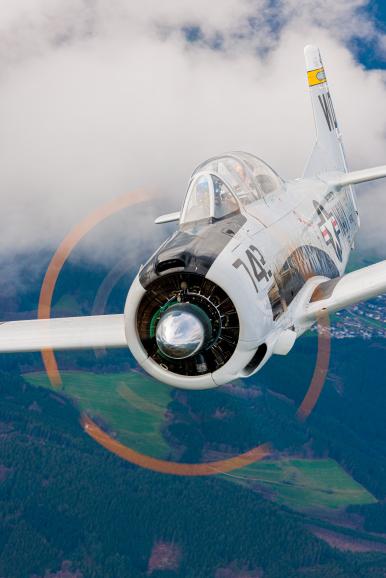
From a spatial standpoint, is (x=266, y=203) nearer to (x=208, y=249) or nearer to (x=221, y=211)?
(x=221, y=211)

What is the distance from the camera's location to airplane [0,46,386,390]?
49.7ft

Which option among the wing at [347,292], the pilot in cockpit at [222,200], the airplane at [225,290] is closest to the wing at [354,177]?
the airplane at [225,290]

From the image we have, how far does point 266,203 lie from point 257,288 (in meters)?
4.60

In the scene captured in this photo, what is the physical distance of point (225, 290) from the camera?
49.3 feet

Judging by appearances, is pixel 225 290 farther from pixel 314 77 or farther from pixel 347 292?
pixel 314 77

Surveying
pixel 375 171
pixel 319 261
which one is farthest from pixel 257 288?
pixel 375 171

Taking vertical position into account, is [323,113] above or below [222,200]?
below

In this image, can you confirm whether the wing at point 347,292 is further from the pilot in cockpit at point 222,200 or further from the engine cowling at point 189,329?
the engine cowling at point 189,329

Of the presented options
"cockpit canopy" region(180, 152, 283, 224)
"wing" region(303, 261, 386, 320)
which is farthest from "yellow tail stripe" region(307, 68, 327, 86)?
"wing" region(303, 261, 386, 320)

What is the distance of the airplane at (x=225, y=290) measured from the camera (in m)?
15.1

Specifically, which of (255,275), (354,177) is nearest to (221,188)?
(255,275)

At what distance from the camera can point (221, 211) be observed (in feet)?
57.8

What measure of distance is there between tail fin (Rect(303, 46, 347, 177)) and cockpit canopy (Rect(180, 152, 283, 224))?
1555 centimetres

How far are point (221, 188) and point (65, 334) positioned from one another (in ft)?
18.6
